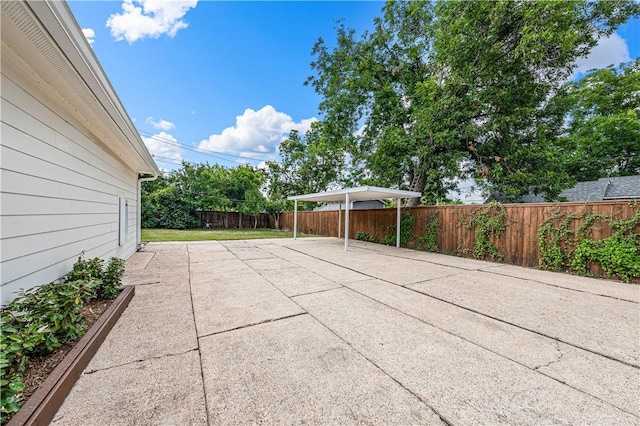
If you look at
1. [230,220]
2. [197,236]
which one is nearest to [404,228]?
[197,236]

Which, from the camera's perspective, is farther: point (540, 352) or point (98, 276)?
point (98, 276)

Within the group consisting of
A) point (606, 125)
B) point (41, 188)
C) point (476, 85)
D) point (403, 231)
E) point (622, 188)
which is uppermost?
point (606, 125)

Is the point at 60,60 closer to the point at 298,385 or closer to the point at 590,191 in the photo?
the point at 298,385

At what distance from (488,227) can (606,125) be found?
610 inches

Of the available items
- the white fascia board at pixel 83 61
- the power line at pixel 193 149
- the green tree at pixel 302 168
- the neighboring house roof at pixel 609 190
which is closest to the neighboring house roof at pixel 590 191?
the neighboring house roof at pixel 609 190

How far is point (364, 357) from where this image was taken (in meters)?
2.18

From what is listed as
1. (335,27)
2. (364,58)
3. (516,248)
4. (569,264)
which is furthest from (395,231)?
(335,27)

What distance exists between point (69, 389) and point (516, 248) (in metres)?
8.66

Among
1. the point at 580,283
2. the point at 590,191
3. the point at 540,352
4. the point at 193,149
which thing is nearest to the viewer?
the point at 540,352

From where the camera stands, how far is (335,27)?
1269 cm

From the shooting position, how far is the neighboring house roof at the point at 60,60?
1.65m

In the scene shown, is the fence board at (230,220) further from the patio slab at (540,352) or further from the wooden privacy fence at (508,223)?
the patio slab at (540,352)

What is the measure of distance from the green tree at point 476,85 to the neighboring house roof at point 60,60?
362 inches

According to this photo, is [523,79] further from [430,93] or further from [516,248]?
[516,248]
